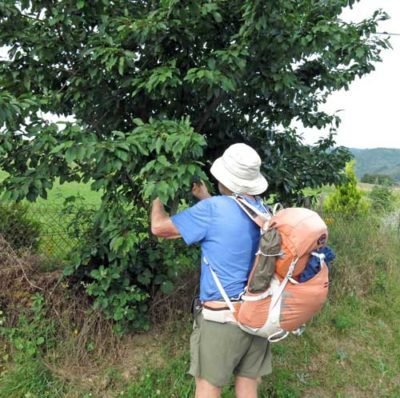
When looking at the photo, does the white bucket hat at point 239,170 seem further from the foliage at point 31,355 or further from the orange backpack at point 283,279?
the foliage at point 31,355

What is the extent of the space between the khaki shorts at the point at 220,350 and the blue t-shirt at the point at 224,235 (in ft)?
0.63

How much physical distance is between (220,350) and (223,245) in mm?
588

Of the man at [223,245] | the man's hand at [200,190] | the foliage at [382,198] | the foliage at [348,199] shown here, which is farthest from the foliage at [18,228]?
the foliage at [382,198]

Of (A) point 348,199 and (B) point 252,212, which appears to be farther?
(A) point 348,199

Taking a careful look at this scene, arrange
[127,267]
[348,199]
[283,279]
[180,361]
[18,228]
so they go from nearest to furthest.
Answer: [283,279], [127,267], [180,361], [18,228], [348,199]

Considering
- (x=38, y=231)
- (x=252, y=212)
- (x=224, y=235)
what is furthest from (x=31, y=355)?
(x=252, y=212)

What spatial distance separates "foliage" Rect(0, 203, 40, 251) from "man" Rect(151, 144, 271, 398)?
2367 millimetres

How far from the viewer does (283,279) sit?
7.20 ft

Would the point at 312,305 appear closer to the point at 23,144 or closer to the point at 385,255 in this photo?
the point at 23,144

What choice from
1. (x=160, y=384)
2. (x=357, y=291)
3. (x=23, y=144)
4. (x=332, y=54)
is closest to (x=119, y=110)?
(x=23, y=144)

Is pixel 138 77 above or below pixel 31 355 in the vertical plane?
above

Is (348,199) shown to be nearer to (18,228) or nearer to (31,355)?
(18,228)

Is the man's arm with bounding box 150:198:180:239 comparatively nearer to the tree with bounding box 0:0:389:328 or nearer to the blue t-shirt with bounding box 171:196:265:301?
the blue t-shirt with bounding box 171:196:265:301

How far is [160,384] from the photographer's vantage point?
10.7ft
